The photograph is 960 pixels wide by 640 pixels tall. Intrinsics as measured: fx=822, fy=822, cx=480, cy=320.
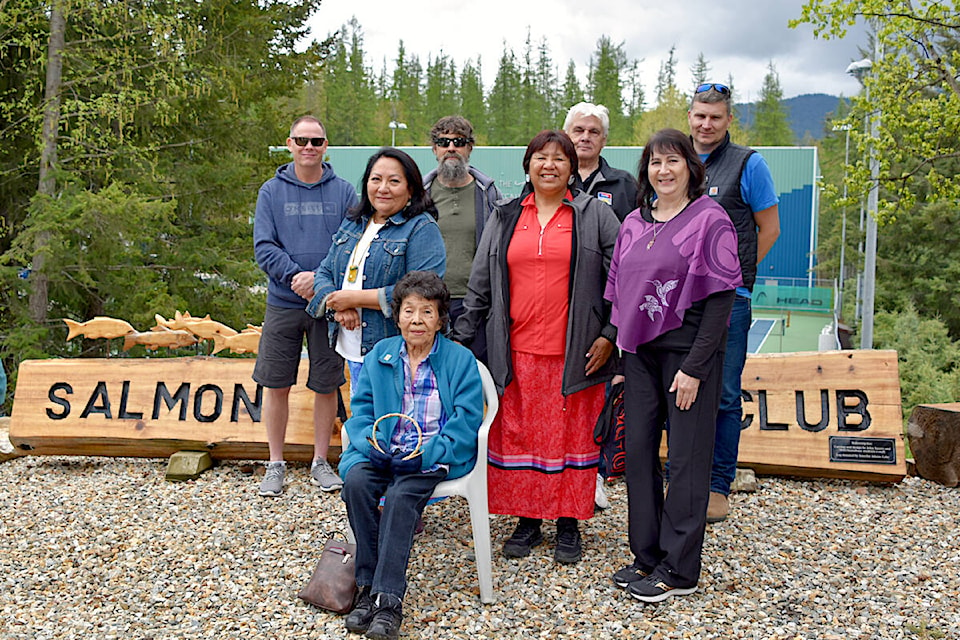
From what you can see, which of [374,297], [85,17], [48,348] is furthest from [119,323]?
[85,17]

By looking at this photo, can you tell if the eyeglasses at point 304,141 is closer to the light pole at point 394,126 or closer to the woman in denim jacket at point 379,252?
the woman in denim jacket at point 379,252

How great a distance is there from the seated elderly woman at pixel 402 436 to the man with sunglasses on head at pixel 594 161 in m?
1.26

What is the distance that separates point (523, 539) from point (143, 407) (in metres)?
3.13

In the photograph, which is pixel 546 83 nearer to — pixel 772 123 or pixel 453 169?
pixel 772 123

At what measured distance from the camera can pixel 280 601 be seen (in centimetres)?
359

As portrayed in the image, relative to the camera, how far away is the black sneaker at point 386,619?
318 centimetres

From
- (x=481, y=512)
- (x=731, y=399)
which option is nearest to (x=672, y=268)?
(x=731, y=399)

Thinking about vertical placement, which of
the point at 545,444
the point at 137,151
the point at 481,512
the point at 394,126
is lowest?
the point at 481,512

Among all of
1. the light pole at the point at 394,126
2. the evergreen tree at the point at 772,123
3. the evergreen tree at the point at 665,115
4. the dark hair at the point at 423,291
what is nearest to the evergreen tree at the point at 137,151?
the dark hair at the point at 423,291

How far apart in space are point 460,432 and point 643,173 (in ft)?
4.49

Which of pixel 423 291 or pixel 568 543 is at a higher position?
pixel 423 291

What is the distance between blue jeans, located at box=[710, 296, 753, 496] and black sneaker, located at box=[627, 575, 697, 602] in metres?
0.77

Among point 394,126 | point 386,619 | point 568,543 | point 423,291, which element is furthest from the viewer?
point 394,126

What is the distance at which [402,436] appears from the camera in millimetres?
3521
